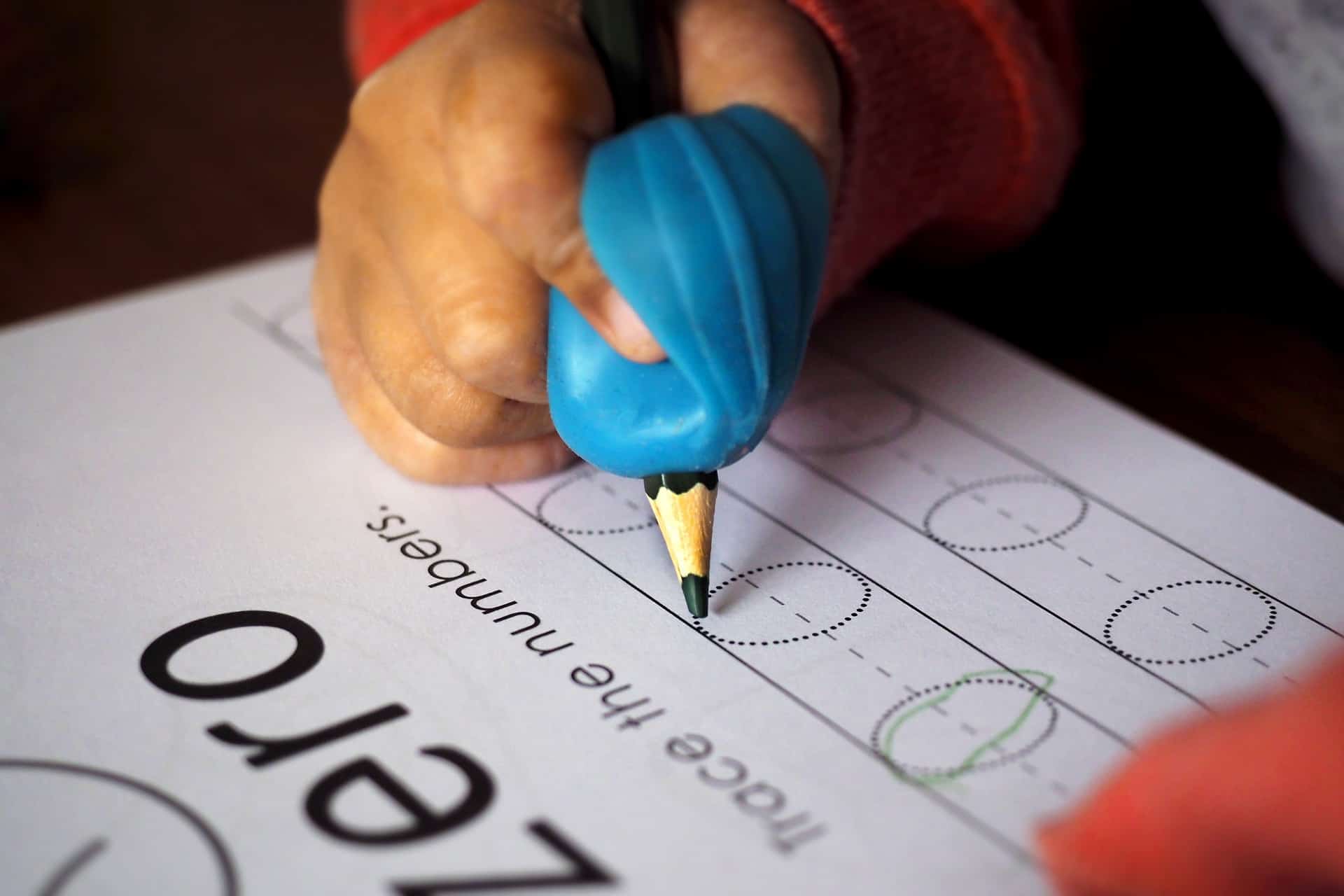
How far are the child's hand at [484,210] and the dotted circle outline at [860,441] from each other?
8 centimetres

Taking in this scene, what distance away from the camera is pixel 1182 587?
1.46ft

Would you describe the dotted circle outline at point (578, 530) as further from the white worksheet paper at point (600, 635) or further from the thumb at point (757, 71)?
the thumb at point (757, 71)

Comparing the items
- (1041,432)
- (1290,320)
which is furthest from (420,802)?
(1290,320)

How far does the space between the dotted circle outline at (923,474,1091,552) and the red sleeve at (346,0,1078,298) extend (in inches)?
3.3

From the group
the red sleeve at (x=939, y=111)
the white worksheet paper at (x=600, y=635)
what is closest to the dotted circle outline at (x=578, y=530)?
the white worksheet paper at (x=600, y=635)

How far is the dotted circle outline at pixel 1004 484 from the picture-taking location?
18.4 inches

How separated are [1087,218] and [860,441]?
0.20 metres

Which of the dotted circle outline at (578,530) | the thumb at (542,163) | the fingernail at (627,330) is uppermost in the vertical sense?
the thumb at (542,163)

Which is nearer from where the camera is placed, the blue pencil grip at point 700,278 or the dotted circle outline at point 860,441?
the blue pencil grip at point 700,278

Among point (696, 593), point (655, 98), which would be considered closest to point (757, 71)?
point (655, 98)

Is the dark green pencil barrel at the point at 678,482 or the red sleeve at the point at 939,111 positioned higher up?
the red sleeve at the point at 939,111

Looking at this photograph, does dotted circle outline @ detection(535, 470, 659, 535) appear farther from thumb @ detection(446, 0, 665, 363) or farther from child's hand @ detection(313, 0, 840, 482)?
thumb @ detection(446, 0, 665, 363)

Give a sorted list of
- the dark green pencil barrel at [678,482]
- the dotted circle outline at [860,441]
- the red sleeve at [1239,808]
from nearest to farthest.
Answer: the red sleeve at [1239,808]
the dark green pencil barrel at [678,482]
the dotted circle outline at [860,441]

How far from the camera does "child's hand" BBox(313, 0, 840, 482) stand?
0.37 metres
